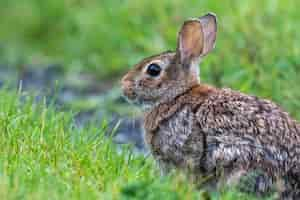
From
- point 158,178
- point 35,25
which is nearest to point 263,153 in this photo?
point 158,178

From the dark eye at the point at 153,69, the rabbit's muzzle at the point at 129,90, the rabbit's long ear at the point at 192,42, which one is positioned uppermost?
the rabbit's long ear at the point at 192,42

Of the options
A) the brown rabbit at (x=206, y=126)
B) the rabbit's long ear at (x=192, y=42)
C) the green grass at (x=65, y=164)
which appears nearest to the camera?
the green grass at (x=65, y=164)

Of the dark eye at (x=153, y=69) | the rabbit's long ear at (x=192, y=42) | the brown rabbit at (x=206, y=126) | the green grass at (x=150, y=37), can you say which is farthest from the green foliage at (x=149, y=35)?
the dark eye at (x=153, y=69)

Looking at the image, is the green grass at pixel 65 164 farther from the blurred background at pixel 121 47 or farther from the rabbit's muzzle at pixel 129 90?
the blurred background at pixel 121 47

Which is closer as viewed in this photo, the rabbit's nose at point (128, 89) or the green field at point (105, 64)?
the green field at point (105, 64)

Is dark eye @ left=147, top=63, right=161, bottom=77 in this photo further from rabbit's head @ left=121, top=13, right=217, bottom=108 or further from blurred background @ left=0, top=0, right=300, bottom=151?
blurred background @ left=0, top=0, right=300, bottom=151

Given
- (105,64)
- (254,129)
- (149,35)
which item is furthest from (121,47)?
(254,129)
